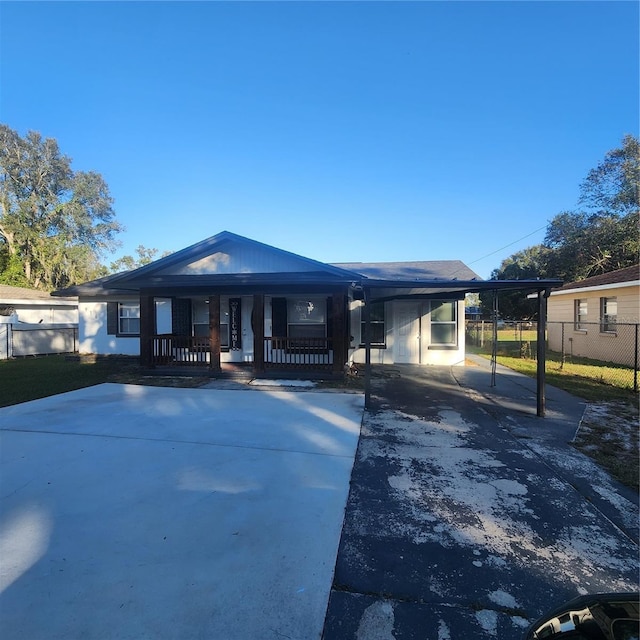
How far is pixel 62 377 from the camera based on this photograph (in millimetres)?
10523

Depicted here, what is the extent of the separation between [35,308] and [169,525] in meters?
19.9

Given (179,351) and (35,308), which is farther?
(35,308)

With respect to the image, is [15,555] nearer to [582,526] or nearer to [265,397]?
[582,526]

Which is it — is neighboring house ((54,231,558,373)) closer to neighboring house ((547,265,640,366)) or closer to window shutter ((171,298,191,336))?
window shutter ((171,298,191,336))

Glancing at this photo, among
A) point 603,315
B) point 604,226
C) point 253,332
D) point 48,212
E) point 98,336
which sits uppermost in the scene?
point 48,212

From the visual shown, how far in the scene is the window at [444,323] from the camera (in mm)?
13141

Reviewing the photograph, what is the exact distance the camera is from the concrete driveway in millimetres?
2193

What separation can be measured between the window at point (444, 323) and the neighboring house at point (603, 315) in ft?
11.7

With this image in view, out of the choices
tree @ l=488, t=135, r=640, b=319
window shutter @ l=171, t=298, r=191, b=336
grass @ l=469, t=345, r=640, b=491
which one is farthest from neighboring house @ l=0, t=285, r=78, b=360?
tree @ l=488, t=135, r=640, b=319

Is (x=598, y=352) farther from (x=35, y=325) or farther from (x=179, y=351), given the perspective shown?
(x=35, y=325)

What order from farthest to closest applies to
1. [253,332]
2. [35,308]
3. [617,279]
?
[35,308], [617,279], [253,332]

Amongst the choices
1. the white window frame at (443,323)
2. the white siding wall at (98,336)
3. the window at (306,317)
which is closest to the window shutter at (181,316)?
the white siding wall at (98,336)

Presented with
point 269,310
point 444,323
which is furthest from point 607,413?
point 269,310

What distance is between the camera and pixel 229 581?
2455 mm
